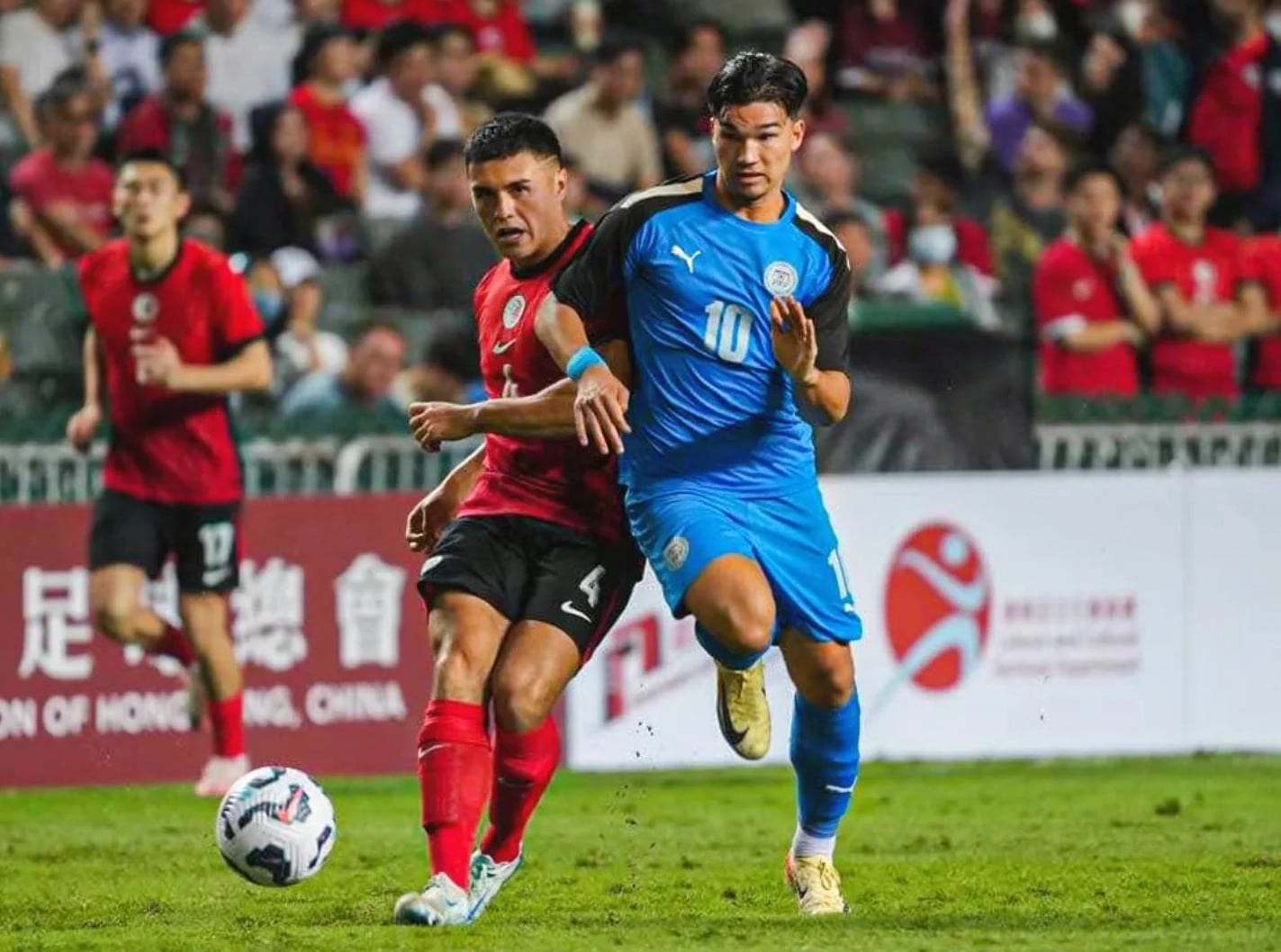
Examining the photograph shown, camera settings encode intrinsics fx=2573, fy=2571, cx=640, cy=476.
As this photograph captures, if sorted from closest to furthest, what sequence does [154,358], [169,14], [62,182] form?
[154,358]
[62,182]
[169,14]

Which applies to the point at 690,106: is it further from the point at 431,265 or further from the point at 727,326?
the point at 727,326

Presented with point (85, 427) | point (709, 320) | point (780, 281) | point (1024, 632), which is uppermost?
point (780, 281)

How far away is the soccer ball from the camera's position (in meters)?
7.15

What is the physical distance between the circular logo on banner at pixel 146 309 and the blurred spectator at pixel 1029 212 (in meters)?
6.54

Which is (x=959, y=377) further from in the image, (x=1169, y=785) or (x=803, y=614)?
(x=803, y=614)

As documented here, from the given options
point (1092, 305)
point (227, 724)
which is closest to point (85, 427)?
point (227, 724)

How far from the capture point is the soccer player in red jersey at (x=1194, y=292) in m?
15.1

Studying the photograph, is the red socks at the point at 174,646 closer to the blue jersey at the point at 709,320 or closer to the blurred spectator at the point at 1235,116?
the blue jersey at the point at 709,320

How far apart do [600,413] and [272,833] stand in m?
1.50

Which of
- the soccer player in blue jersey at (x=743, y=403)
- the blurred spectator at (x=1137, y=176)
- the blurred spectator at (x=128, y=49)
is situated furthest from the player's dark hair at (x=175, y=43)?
the soccer player in blue jersey at (x=743, y=403)

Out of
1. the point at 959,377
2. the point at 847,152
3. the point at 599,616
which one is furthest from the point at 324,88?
the point at 599,616

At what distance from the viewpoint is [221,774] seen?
37.8 ft

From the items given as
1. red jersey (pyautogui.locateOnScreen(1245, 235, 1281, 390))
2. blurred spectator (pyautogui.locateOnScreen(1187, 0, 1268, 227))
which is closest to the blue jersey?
red jersey (pyautogui.locateOnScreen(1245, 235, 1281, 390))

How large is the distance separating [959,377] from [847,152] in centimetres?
454
